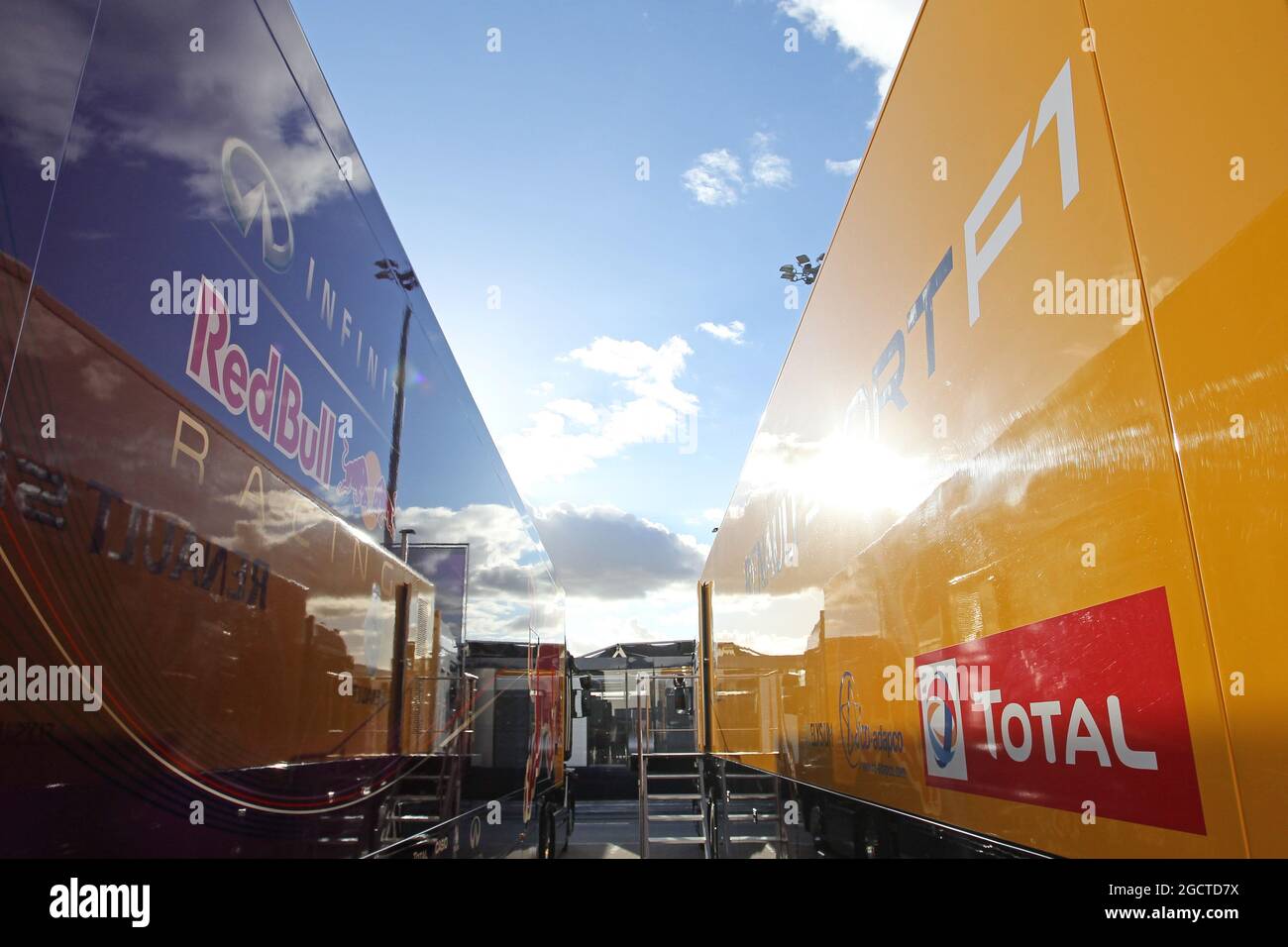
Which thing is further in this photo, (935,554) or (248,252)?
(935,554)

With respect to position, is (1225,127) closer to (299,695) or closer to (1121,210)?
(1121,210)

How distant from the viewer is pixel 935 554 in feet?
6.33

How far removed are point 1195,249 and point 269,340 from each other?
154 cm

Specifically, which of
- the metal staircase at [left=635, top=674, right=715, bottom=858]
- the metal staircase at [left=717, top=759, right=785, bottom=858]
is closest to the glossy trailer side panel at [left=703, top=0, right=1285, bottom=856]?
the metal staircase at [left=717, top=759, right=785, bottom=858]

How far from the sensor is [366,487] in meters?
2.34

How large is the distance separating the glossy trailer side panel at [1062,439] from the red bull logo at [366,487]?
132 cm

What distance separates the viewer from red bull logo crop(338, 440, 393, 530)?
86.0 inches

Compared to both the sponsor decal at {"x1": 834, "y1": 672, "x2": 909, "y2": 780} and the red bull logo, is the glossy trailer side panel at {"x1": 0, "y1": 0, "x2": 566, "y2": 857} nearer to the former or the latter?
the red bull logo

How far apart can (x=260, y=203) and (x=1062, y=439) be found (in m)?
1.49

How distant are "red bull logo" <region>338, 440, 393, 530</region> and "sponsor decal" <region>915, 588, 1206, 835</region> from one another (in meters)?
1.42

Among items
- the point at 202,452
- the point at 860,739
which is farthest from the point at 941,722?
the point at 202,452

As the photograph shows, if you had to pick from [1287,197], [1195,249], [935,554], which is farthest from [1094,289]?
[935,554]

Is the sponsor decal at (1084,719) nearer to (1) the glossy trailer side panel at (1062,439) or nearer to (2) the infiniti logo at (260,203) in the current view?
(1) the glossy trailer side panel at (1062,439)

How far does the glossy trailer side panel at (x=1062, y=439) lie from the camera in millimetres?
1017
